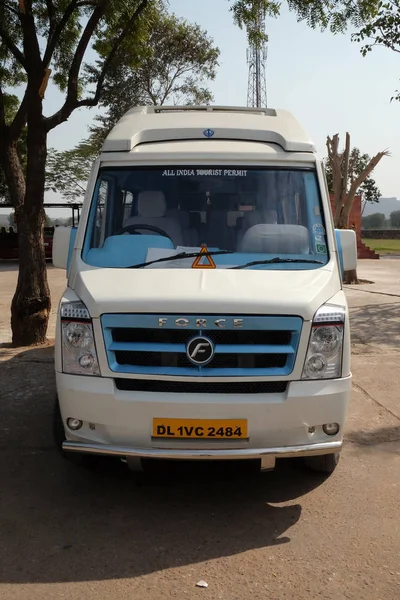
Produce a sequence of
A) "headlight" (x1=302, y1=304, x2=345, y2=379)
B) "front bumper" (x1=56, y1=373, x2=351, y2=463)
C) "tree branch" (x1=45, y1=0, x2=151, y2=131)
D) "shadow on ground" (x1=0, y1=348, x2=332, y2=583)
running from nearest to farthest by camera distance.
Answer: "shadow on ground" (x1=0, y1=348, x2=332, y2=583), "front bumper" (x1=56, y1=373, x2=351, y2=463), "headlight" (x1=302, y1=304, x2=345, y2=379), "tree branch" (x1=45, y1=0, x2=151, y2=131)

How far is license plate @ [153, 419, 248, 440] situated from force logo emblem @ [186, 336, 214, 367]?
1.16 ft

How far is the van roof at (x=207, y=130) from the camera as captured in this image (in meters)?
4.93

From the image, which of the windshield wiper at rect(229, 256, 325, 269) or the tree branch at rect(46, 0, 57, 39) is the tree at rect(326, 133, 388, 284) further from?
the windshield wiper at rect(229, 256, 325, 269)

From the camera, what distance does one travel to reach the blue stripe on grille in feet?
12.5

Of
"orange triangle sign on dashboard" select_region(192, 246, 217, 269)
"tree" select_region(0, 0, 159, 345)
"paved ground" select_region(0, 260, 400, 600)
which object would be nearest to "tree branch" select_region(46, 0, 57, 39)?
"tree" select_region(0, 0, 159, 345)

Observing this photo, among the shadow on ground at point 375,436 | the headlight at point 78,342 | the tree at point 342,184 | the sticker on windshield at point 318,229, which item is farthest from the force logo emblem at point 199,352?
the tree at point 342,184

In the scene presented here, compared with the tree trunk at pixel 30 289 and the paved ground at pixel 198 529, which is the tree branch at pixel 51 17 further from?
the paved ground at pixel 198 529

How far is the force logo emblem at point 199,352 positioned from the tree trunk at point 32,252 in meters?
5.38

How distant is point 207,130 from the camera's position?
5.10m

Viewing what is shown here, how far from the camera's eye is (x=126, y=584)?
10.6 ft

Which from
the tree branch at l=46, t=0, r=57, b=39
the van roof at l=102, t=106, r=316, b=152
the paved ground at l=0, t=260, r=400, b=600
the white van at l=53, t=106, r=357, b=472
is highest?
the tree branch at l=46, t=0, r=57, b=39

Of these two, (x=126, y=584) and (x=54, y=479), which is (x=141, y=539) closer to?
(x=126, y=584)

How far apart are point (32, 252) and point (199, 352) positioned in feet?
18.4

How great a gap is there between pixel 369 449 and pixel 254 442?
1.86 meters
